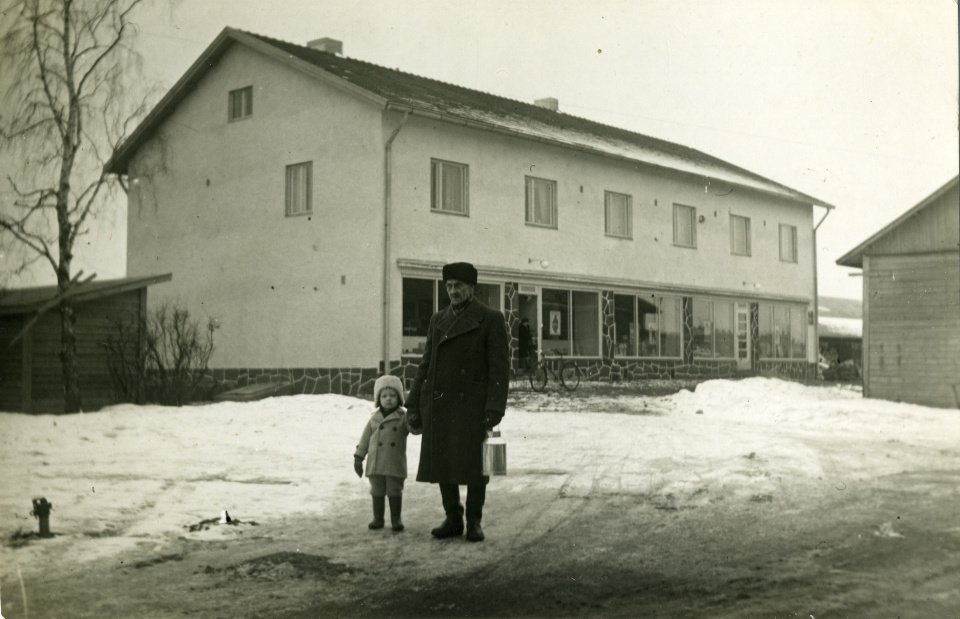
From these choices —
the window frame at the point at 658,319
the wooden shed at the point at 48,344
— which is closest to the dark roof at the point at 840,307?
the window frame at the point at 658,319

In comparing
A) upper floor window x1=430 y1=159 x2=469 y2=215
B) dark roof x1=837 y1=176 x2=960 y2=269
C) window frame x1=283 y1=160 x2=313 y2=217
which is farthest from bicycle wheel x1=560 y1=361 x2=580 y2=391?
→ window frame x1=283 y1=160 x2=313 y2=217

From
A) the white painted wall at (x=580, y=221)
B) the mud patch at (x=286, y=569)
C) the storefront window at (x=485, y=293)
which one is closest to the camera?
the mud patch at (x=286, y=569)

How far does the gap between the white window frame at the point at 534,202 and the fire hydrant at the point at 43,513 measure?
5.45 metres

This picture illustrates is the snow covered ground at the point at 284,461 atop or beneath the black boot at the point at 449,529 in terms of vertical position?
atop

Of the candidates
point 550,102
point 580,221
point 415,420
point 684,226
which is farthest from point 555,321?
point 415,420

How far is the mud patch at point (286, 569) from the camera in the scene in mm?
4625

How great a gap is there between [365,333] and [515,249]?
1959mm

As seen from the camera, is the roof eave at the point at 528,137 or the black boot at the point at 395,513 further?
the roof eave at the point at 528,137

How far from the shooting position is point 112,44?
579 cm

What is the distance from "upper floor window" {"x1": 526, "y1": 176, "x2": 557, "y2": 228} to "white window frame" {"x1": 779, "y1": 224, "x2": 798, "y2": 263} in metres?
2.97

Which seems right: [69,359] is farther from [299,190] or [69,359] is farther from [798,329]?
[798,329]

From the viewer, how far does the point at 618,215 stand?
1321cm

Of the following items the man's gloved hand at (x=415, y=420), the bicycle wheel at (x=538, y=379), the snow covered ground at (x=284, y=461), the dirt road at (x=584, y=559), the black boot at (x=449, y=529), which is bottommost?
the dirt road at (x=584, y=559)

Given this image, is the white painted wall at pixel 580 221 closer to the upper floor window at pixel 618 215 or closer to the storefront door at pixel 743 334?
the upper floor window at pixel 618 215
